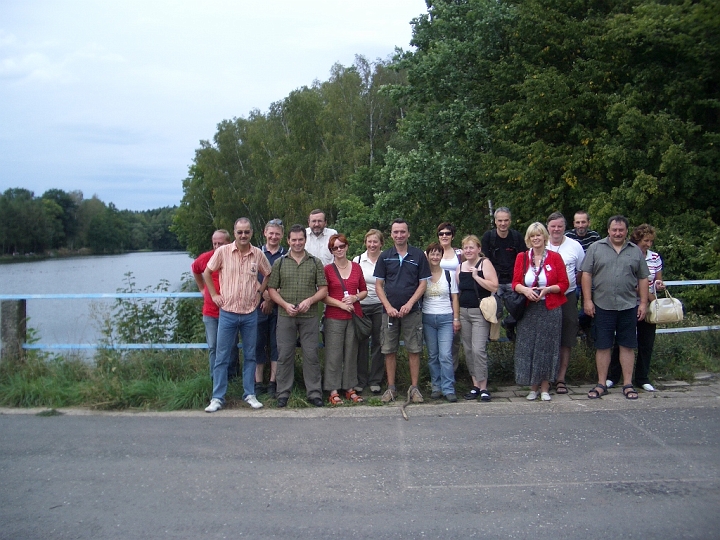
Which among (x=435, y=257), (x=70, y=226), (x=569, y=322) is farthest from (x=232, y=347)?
(x=70, y=226)

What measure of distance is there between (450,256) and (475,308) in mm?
654

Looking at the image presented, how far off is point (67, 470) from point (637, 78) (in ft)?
46.6

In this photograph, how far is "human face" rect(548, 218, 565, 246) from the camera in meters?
6.77

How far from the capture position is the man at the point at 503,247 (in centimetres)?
689

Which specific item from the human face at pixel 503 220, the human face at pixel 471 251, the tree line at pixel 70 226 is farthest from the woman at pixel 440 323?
the tree line at pixel 70 226

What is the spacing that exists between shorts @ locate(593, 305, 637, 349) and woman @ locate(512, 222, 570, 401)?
0.51 metres

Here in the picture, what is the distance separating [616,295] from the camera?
6.54m

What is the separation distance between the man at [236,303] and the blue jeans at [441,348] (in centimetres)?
185

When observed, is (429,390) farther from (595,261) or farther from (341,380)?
(595,261)

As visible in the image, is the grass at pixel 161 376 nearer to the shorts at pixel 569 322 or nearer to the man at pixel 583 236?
the man at pixel 583 236

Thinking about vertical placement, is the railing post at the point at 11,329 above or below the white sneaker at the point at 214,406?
above

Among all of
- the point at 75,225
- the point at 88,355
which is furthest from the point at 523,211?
the point at 75,225

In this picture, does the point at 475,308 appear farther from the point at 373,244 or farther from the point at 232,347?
the point at 232,347

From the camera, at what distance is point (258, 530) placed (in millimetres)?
3799
